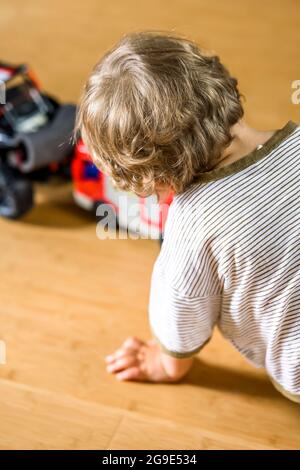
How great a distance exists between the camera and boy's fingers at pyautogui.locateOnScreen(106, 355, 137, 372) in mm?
1114

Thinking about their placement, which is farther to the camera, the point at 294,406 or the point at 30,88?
the point at 30,88

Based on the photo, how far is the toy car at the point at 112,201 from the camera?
1.26 m

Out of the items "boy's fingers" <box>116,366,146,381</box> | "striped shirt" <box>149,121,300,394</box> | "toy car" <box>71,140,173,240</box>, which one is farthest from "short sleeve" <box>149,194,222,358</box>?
"toy car" <box>71,140,173,240</box>

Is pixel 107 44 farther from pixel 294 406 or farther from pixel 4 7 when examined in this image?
pixel 294 406

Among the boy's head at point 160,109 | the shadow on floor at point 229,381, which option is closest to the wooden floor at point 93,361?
the shadow on floor at point 229,381

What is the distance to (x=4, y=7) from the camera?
7.93 ft

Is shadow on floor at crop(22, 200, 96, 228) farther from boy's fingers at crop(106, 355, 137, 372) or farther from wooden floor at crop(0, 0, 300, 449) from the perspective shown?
boy's fingers at crop(106, 355, 137, 372)

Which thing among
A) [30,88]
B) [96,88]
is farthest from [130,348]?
[30,88]

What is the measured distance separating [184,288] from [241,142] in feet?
0.68

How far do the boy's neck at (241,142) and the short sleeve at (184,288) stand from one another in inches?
3.1

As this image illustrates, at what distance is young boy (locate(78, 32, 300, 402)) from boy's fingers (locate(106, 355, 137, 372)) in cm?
22

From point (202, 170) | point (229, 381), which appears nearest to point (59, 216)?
point (229, 381)

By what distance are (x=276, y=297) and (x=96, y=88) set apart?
352 millimetres

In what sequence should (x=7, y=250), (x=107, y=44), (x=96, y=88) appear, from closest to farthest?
1. (x=96, y=88)
2. (x=7, y=250)
3. (x=107, y=44)
